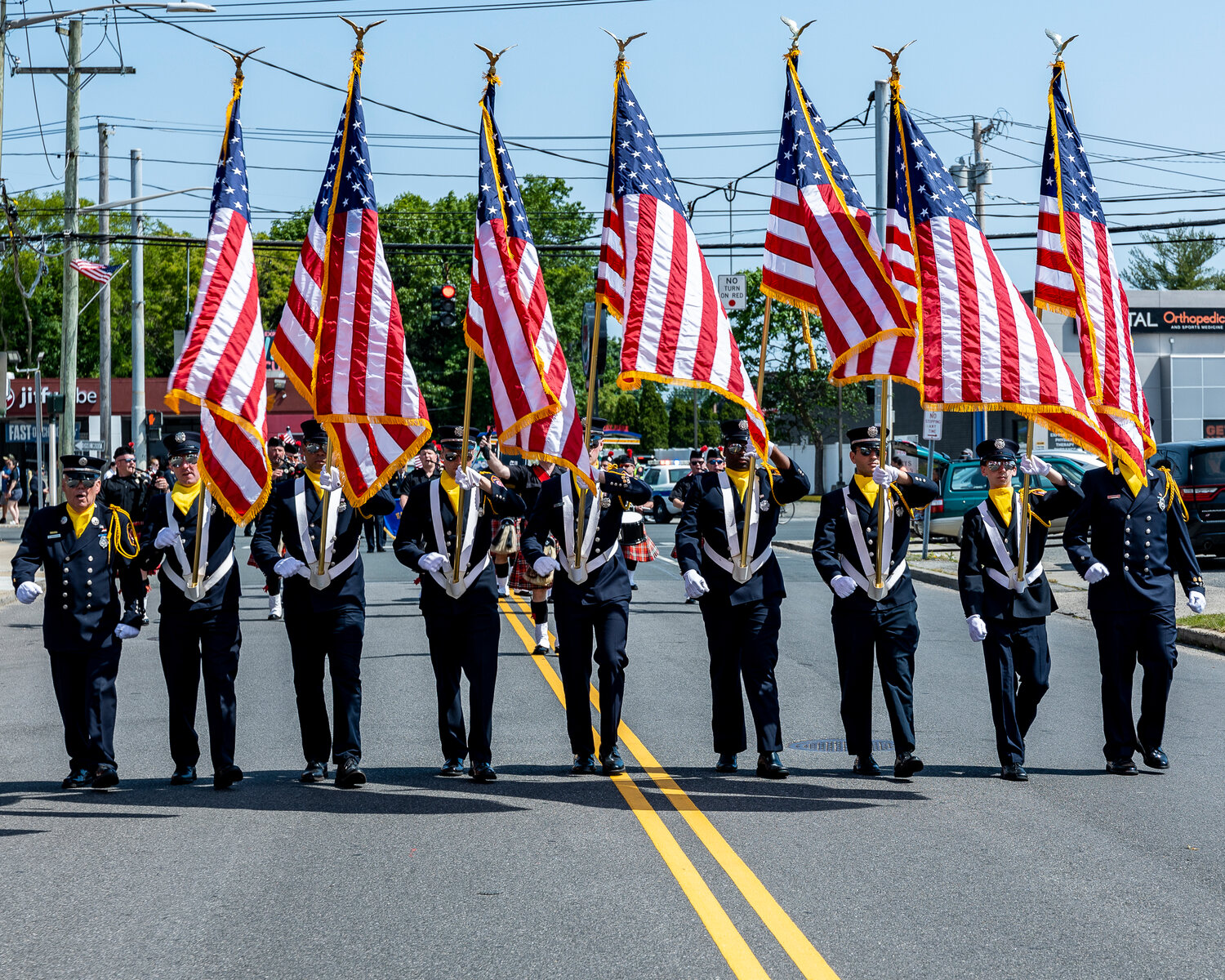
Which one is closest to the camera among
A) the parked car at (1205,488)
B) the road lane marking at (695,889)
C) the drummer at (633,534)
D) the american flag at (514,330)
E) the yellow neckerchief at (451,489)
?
the road lane marking at (695,889)

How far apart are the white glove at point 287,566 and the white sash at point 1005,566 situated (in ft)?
13.1

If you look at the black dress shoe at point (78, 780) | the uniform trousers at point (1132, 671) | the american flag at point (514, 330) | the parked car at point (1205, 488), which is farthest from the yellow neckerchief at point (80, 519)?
the parked car at point (1205, 488)

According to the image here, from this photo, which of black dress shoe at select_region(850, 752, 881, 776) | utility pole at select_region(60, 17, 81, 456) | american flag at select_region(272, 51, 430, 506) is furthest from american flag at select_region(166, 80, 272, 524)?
utility pole at select_region(60, 17, 81, 456)

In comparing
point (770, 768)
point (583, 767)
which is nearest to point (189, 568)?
point (583, 767)

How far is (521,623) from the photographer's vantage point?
1655 centimetres

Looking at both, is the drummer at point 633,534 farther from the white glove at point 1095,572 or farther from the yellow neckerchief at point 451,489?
the white glove at point 1095,572

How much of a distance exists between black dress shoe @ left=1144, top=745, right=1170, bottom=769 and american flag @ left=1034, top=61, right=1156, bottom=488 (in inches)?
64.7

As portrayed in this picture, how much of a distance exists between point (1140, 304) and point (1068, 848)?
50.2m

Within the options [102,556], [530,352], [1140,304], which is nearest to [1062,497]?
[530,352]

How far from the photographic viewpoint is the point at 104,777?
809cm

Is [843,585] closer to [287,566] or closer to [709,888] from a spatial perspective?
[709,888]

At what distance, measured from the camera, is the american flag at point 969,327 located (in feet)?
27.8

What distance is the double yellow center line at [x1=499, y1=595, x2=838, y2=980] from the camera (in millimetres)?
5168

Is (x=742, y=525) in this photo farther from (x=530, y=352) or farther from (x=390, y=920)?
→ (x=390, y=920)
